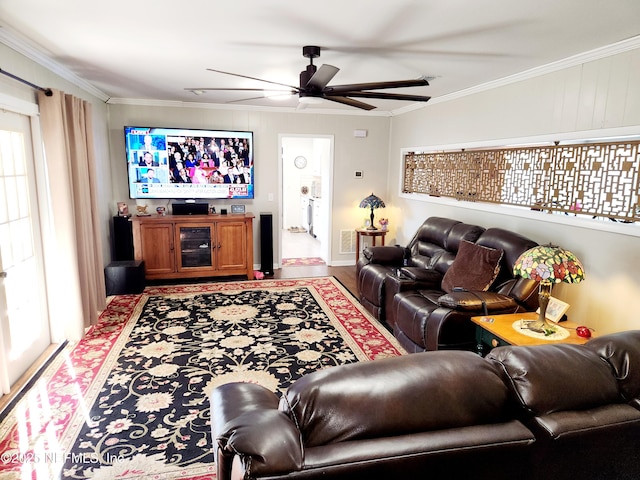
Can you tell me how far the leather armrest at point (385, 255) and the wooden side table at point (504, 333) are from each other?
71.8 inches

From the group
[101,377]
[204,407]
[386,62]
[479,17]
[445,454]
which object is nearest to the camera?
[445,454]

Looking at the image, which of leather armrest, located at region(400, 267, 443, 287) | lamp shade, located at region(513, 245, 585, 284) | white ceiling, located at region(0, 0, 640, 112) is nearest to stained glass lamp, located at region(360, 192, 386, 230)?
leather armrest, located at region(400, 267, 443, 287)

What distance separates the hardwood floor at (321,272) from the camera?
19.3 ft

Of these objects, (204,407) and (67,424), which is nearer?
(67,424)

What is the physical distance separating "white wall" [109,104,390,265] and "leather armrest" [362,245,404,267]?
6.30 feet

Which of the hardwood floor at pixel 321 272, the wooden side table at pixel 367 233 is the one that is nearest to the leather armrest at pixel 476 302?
the hardwood floor at pixel 321 272

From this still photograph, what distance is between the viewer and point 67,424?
2496mm

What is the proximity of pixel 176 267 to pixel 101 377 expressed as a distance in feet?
8.57

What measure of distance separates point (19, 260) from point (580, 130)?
4.60 meters

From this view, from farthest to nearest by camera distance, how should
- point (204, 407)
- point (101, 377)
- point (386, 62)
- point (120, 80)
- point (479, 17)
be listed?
point (120, 80)
point (386, 62)
point (101, 377)
point (204, 407)
point (479, 17)

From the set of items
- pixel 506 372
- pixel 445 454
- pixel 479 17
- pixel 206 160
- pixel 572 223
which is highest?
pixel 479 17

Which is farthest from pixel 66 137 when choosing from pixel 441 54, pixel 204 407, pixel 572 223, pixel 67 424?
pixel 572 223

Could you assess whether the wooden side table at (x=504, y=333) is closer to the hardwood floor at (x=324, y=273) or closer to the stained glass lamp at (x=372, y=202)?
the hardwood floor at (x=324, y=273)

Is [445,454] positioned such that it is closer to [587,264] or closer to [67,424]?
[67,424]
